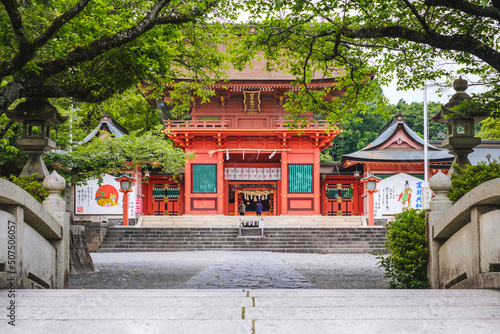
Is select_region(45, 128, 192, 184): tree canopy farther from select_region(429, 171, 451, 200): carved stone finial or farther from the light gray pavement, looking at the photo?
select_region(429, 171, 451, 200): carved stone finial

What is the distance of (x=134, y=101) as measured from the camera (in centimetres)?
2639

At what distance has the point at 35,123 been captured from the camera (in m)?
7.95

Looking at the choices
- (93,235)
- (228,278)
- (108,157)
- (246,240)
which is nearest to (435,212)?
(228,278)

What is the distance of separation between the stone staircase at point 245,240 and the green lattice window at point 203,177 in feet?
13.9

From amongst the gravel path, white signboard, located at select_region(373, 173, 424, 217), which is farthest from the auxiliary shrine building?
the gravel path

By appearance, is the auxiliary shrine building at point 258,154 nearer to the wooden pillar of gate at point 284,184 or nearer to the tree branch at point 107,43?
the wooden pillar of gate at point 284,184

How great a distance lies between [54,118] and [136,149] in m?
3.87

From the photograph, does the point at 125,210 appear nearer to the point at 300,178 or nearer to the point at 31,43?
the point at 300,178

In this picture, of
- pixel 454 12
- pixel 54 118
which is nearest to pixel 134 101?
pixel 54 118

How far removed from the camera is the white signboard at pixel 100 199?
864 inches

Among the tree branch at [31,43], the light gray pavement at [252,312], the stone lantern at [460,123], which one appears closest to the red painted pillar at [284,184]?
the stone lantern at [460,123]

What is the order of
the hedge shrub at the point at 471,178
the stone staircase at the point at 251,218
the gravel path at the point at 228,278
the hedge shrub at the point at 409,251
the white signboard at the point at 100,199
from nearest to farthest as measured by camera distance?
the hedge shrub at the point at 471,178, the hedge shrub at the point at 409,251, the gravel path at the point at 228,278, the stone staircase at the point at 251,218, the white signboard at the point at 100,199

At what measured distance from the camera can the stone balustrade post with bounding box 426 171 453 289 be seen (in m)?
5.43

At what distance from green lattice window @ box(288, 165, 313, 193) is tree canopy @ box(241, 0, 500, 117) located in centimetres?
1424
